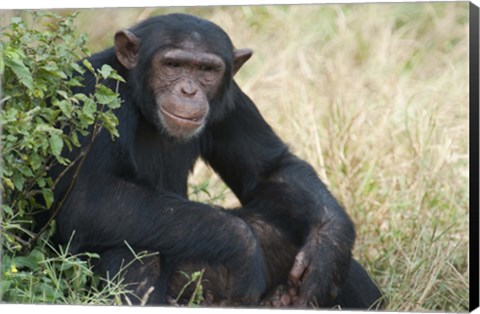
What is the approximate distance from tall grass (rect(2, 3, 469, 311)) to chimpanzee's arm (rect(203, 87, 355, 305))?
327 mm

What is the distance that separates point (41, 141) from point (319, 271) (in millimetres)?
1442

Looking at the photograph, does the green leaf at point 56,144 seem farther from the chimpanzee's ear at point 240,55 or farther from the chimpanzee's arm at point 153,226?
the chimpanzee's ear at point 240,55

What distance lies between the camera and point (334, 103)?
7895mm

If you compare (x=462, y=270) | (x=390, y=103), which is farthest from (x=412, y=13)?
(x=462, y=270)

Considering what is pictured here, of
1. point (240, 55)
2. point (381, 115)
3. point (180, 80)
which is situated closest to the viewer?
point (180, 80)

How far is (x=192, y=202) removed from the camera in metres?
5.66

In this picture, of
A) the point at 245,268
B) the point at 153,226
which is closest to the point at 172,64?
the point at 153,226

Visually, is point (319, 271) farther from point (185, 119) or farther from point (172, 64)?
point (172, 64)

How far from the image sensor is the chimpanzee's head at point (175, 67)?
5.72m

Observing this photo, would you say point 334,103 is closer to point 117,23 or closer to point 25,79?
point 117,23

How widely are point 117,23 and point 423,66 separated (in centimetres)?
230

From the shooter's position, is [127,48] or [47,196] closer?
[47,196]

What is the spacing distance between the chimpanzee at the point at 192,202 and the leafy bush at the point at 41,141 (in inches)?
3.9

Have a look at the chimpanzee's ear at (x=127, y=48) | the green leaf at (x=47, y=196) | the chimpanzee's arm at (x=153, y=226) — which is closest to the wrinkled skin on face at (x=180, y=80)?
the chimpanzee's ear at (x=127, y=48)
